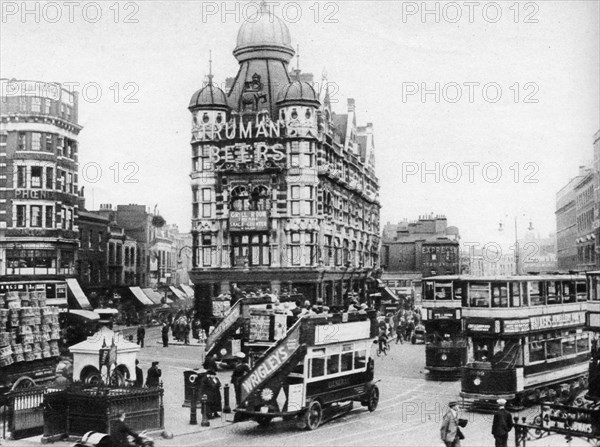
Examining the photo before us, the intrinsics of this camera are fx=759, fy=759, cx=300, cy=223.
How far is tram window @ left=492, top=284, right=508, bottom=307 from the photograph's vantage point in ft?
74.7

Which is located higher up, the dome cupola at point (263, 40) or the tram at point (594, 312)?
the dome cupola at point (263, 40)

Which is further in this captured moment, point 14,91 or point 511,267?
point 511,267

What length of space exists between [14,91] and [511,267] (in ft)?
289

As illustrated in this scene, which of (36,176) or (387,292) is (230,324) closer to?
(36,176)

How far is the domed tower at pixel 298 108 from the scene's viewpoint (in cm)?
4831

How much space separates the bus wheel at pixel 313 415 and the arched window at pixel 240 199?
31478 mm

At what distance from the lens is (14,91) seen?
148ft

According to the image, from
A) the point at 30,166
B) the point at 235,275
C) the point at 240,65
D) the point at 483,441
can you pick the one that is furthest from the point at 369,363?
the point at 240,65

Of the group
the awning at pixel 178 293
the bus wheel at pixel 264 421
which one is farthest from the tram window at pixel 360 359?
the awning at pixel 178 293

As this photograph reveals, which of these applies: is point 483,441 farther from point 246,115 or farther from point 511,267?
point 511,267

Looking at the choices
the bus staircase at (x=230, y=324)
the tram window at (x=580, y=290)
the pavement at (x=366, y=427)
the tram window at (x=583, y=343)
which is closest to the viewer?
the pavement at (x=366, y=427)

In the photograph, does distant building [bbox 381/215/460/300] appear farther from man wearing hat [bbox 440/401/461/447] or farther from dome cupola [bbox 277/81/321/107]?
man wearing hat [bbox 440/401/461/447]

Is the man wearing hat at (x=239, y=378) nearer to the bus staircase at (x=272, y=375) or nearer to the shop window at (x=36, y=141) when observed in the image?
the bus staircase at (x=272, y=375)

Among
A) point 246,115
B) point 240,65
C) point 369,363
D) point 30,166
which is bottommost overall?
point 369,363
